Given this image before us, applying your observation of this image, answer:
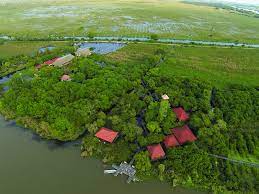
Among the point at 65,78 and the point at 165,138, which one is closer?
the point at 165,138

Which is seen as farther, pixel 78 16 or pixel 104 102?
pixel 78 16

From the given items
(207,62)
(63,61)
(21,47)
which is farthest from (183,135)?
(21,47)

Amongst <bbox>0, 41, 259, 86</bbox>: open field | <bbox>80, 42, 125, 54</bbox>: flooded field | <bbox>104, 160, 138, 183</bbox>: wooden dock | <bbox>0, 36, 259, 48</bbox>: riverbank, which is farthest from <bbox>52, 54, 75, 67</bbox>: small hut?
<bbox>104, 160, 138, 183</bbox>: wooden dock

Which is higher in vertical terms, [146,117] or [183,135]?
[146,117]

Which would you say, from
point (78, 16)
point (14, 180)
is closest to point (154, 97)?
point (14, 180)

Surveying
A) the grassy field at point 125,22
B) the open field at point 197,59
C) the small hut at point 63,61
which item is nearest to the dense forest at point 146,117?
the small hut at point 63,61

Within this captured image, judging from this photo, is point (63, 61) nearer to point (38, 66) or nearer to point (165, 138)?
point (38, 66)

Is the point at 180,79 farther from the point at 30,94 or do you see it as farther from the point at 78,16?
the point at 78,16

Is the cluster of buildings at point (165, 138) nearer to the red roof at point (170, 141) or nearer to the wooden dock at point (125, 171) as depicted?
the red roof at point (170, 141)
